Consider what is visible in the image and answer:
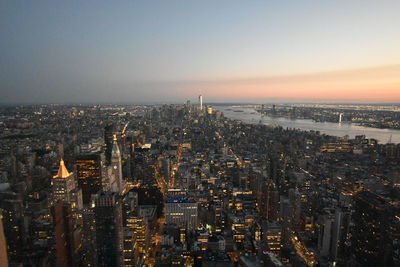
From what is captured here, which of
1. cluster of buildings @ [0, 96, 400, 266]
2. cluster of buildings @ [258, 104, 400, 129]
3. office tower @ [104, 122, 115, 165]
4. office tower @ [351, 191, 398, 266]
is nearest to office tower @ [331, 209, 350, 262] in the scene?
cluster of buildings @ [0, 96, 400, 266]

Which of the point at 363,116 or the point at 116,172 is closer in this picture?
the point at 116,172

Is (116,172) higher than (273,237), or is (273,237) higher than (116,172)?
(116,172)

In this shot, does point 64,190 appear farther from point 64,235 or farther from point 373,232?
point 373,232

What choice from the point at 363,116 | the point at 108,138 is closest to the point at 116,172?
the point at 108,138

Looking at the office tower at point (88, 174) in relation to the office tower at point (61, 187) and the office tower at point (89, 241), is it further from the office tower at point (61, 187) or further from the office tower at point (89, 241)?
the office tower at point (89, 241)

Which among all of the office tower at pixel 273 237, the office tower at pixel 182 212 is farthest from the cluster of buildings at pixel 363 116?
the office tower at pixel 182 212
